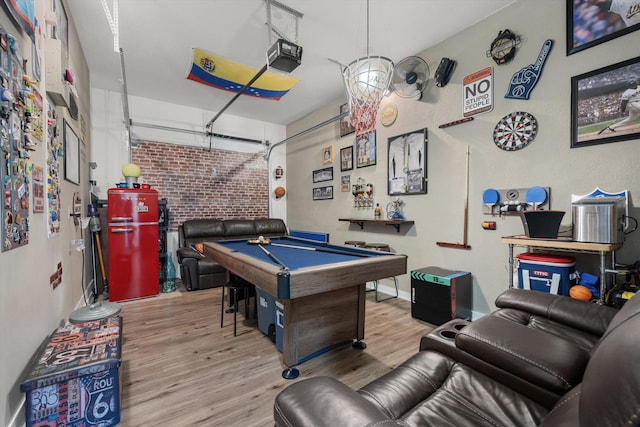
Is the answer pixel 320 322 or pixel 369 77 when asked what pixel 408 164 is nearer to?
pixel 369 77

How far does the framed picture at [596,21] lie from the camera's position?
2090 millimetres

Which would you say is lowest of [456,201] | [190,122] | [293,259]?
[293,259]

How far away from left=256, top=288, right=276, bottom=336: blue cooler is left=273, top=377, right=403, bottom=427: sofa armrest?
1680 mm

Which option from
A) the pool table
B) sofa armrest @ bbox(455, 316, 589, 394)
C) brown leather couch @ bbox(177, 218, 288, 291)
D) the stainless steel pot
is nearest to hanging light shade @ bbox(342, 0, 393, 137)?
the pool table

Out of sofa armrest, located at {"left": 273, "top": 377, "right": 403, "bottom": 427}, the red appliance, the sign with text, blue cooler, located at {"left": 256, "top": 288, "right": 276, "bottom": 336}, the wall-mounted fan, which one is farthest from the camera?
the red appliance

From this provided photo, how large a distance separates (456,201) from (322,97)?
302 centimetres

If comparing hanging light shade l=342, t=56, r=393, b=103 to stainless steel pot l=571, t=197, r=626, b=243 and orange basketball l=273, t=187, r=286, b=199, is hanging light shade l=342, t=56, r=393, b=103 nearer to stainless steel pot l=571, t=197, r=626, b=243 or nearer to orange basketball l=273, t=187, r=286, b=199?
stainless steel pot l=571, t=197, r=626, b=243

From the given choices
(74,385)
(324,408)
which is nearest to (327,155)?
(74,385)

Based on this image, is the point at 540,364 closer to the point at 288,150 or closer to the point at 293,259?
the point at 293,259

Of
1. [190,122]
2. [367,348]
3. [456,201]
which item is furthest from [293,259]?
[190,122]

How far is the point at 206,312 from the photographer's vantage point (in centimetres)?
333

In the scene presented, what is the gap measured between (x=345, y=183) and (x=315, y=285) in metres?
3.31

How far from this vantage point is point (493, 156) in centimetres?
290

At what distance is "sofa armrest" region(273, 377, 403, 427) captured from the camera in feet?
2.22
